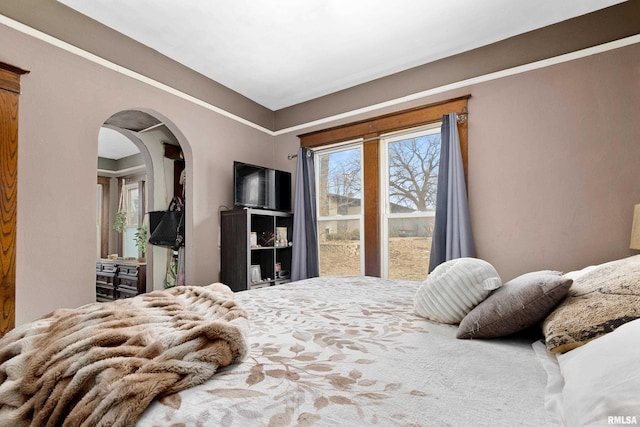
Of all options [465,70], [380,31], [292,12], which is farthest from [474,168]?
[292,12]

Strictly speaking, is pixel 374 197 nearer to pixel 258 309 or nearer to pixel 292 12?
pixel 292 12

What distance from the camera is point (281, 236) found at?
13.2 feet

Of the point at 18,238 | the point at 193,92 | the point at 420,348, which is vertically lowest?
the point at 420,348

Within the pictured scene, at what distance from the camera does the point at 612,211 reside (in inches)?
95.5

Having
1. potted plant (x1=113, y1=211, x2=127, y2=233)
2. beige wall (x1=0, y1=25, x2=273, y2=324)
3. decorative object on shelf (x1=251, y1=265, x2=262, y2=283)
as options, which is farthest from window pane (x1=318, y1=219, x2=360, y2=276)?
potted plant (x1=113, y1=211, x2=127, y2=233)

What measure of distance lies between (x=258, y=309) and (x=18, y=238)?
1885mm

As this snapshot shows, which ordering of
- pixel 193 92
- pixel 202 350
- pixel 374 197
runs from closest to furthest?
pixel 202 350
pixel 193 92
pixel 374 197

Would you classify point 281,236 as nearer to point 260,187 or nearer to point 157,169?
point 260,187

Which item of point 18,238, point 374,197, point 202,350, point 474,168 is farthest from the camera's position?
point 374,197

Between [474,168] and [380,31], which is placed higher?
[380,31]

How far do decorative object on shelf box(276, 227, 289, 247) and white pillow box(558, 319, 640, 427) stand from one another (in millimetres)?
3434

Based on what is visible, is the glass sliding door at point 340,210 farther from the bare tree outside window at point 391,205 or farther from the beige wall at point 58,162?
the beige wall at point 58,162

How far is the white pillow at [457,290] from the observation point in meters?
1.15

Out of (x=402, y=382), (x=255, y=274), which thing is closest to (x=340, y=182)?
(x=255, y=274)
